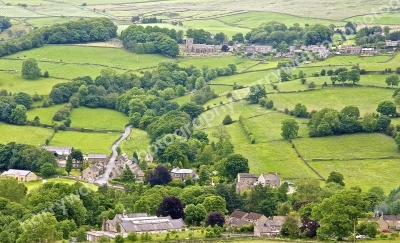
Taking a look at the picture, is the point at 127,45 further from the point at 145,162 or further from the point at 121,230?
the point at 121,230

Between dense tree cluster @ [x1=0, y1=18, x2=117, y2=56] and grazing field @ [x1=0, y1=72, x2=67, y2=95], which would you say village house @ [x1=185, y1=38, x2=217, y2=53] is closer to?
dense tree cluster @ [x1=0, y1=18, x2=117, y2=56]

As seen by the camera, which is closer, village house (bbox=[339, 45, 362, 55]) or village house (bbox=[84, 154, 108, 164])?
village house (bbox=[84, 154, 108, 164])

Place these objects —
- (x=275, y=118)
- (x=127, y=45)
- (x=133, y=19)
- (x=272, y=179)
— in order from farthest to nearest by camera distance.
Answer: (x=133, y=19)
(x=127, y=45)
(x=275, y=118)
(x=272, y=179)

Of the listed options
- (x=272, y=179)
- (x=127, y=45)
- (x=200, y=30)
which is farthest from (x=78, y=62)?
(x=272, y=179)

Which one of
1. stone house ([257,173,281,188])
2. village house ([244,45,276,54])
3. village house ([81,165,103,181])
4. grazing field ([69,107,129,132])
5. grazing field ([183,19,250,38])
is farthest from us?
grazing field ([183,19,250,38])

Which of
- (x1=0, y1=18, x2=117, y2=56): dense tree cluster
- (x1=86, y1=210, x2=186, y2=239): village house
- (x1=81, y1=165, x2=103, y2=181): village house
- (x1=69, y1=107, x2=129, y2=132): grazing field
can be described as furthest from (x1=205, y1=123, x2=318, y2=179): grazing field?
(x1=0, y1=18, x2=117, y2=56): dense tree cluster

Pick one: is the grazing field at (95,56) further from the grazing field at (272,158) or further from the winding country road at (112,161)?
the grazing field at (272,158)
